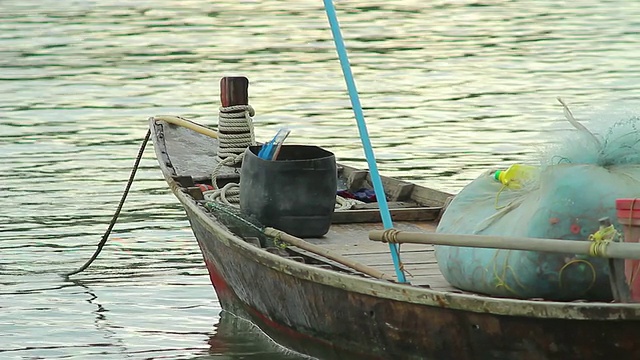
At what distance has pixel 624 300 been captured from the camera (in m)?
5.40

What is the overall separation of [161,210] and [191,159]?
2.26 metres

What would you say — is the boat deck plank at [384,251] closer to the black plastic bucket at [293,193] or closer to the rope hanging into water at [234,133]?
the black plastic bucket at [293,193]

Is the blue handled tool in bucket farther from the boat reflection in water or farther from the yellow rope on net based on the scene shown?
the yellow rope on net

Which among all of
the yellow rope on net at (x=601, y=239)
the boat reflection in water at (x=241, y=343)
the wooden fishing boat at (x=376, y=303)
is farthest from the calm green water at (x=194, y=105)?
the yellow rope on net at (x=601, y=239)

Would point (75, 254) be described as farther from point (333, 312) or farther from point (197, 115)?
point (197, 115)

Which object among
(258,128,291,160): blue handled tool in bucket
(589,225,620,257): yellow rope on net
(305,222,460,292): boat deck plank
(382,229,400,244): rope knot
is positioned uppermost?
(589,225,620,257): yellow rope on net

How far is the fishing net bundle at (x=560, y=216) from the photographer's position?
18.8 ft

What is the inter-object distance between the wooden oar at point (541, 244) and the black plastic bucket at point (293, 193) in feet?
5.62

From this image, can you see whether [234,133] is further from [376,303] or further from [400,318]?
[400,318]

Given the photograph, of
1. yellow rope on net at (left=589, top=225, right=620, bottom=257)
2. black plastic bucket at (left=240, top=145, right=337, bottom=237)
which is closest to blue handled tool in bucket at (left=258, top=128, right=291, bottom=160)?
black plastic bucket at (left=240, top=145, right=337, bottom=237)

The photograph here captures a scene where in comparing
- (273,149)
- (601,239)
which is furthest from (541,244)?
(273,149)

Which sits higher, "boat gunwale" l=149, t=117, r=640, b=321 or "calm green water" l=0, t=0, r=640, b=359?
"boat gunwale" l=149, t=117, r=640, b=321

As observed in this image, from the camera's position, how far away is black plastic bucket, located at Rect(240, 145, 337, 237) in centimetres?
754

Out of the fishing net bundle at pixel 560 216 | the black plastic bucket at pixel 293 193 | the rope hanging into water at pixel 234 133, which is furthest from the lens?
the rope hanging into water at pixel 234 133
